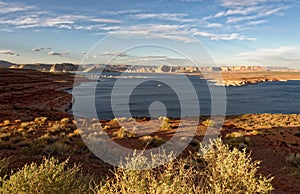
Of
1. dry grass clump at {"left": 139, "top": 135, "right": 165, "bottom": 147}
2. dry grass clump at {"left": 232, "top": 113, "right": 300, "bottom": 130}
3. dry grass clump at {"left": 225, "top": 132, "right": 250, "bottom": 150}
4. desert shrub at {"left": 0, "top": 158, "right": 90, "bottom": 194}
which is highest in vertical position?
desert shrub at {"left": 0, "top": 158, "right": 90, "bottom": 194}

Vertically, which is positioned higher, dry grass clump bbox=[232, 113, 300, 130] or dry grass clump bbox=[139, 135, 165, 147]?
dry grass clump bbox=[139, 135, 165, 147]

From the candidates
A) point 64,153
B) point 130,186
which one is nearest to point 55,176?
point 130,186

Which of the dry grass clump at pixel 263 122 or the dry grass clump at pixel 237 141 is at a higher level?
the dry grass clump at pixel 237 141

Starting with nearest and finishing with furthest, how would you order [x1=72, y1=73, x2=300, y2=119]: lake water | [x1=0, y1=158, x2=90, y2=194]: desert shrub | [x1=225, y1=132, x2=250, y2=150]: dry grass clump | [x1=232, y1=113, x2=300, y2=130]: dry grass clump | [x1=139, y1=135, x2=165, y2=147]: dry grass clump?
[x1=0, y1=158, x2=90, y2=194]: desert shrub
[x1=139, y1=135, x2=165, y2=147]: dry grass clump
[x1=225, y1=132, x2=250, y2=150]: dry grass clump
[x1=232, y1=113, x2=300, y2=130]: dry grass clump
[x1=72, y1=73, x2=300, y2=119]: lake water

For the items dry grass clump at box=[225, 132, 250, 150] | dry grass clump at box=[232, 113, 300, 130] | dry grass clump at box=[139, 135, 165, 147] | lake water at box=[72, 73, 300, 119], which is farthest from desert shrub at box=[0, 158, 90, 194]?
lake water at box=[72, 73, 300, 119]

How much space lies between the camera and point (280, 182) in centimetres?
1131

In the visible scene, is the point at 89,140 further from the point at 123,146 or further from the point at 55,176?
the point at 55,176

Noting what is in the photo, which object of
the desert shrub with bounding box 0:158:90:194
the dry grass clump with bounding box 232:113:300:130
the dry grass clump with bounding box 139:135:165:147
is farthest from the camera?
the dry grass clump with bounding box 232:113:300:130

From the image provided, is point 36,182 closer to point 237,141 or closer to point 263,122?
A: point 237,141

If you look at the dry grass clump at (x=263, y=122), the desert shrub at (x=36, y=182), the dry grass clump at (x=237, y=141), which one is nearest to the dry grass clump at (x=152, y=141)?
the dry grass clump at (x=237, y=141)

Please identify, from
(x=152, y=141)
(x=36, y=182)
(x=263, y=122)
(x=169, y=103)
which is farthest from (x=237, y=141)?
(x=169, y=103)

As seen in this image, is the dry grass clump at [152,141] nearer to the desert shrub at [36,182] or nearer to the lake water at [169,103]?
the desert shrub at [36,182]

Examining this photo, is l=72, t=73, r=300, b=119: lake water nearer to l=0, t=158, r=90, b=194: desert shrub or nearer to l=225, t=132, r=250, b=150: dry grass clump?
l=225, t=132, r=250, b=150: dry grass clump

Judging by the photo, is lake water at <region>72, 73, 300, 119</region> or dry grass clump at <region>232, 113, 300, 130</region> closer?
dry grass clump at <region>232, 113, 300, 130</region>
